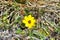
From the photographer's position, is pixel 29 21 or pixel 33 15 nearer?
pixel 29 21

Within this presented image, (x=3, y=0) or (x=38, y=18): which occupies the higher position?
(x=3, y=0)

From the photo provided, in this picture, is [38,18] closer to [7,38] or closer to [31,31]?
[31,31]

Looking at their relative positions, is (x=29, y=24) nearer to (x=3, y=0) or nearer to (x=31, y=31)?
(x=31, y=31)

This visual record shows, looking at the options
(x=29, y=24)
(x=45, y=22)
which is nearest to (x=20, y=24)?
(x=29, y=24)

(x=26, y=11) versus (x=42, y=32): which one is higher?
(x=26, y=11)

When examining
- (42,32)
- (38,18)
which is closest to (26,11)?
(38,18)

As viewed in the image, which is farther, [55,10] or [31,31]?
[55,10]
